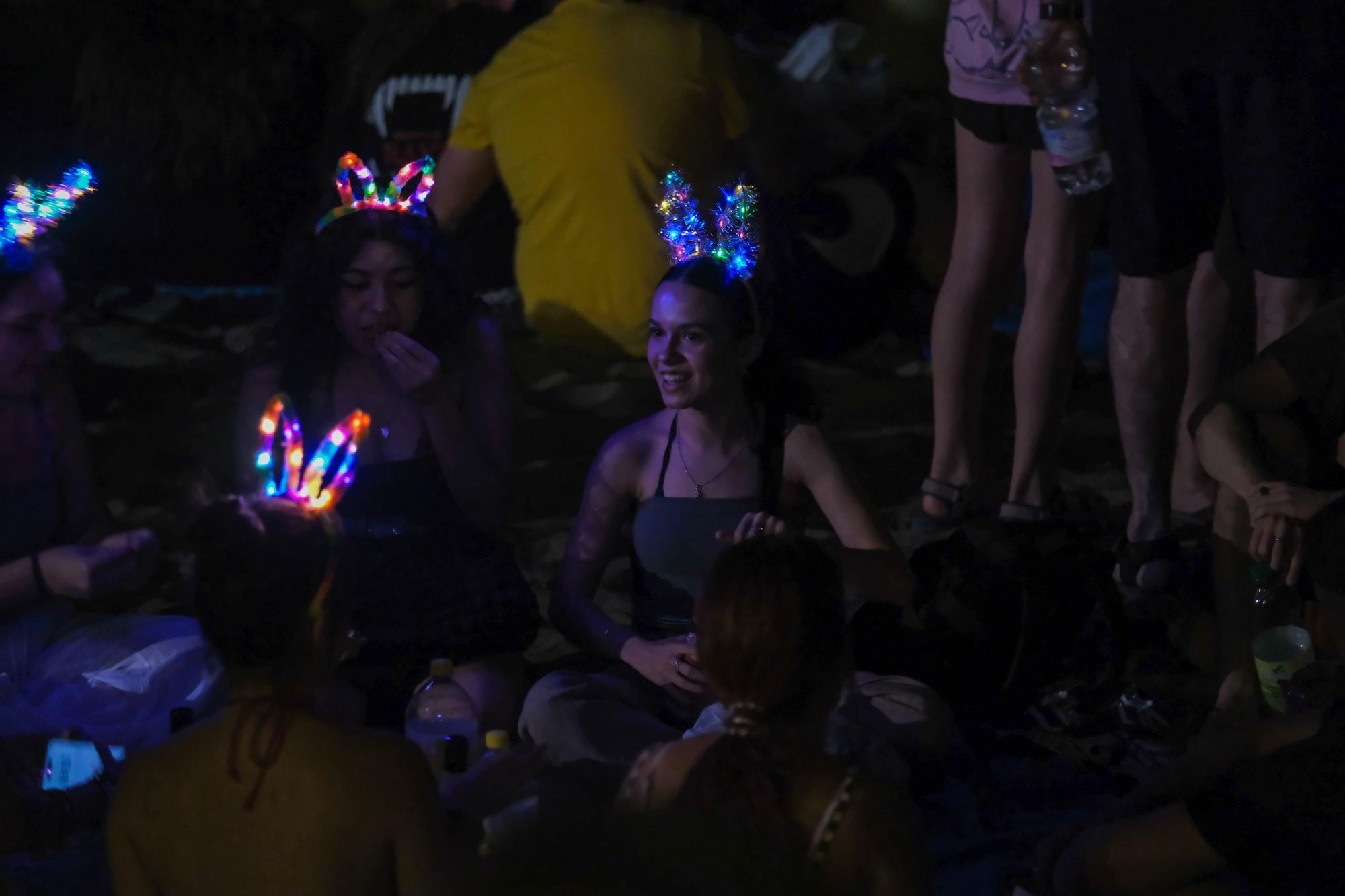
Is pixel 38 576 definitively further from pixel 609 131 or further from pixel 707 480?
pixel 609 131

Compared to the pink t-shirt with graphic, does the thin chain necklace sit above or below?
below

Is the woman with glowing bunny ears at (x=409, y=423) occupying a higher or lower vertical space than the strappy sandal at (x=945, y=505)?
higher

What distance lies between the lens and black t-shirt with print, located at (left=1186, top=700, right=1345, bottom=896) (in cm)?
184

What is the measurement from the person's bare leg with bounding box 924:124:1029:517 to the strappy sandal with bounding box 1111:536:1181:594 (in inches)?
18.9

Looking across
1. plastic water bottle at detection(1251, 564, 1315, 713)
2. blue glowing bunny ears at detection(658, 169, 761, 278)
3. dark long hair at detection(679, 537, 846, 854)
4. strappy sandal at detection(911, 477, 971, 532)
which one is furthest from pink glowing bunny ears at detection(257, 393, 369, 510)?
strappy sandal at detection(911, 477, 971, 532)

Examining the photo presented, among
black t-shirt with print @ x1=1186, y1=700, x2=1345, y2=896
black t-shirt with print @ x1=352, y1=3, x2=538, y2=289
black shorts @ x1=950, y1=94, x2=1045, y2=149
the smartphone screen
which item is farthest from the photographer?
black t-shirt with print @ x1=352, y1=3, x2=538, y2=289

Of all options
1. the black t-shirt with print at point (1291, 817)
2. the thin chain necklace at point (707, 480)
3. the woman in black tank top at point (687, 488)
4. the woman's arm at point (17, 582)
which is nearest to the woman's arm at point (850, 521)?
the woman in black tank top at point (687, 488)

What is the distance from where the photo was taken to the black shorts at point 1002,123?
150 inches

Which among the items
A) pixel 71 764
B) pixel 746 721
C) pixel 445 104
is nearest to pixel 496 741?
pixel 746 721

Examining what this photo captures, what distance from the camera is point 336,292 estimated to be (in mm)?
3338

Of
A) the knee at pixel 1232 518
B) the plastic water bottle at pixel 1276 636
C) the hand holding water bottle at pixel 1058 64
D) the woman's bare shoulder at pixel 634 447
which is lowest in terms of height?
the plastic water bottle at pixel 1276 636

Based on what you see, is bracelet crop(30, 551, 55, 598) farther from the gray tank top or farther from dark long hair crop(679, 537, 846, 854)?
dark long hair crop(679, 537, 846, 854)

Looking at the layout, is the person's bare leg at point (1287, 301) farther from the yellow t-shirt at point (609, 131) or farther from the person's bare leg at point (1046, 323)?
the yellow t-shirt at point (609, 131)

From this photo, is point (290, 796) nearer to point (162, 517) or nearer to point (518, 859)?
point (518, 859)
